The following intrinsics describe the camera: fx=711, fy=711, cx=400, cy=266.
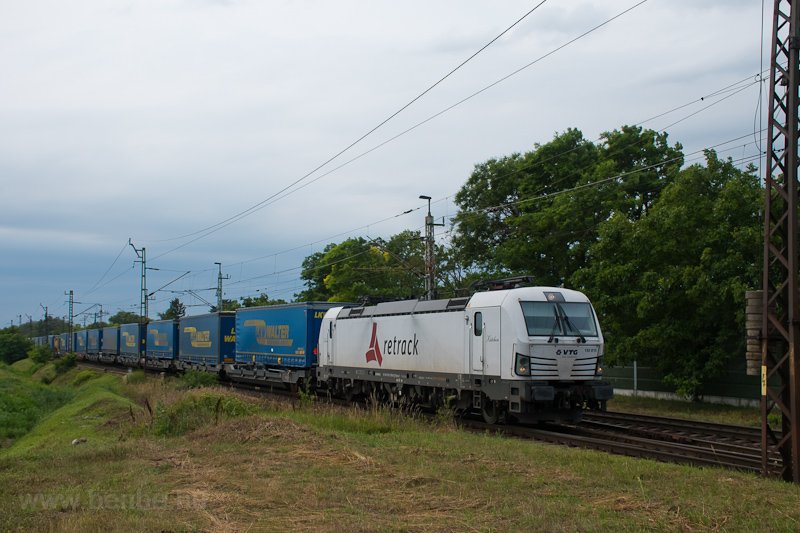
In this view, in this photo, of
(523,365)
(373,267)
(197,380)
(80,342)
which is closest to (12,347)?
(80,342)

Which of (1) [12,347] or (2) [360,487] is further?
(1) [12,347]

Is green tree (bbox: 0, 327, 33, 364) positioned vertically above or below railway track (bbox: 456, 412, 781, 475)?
below

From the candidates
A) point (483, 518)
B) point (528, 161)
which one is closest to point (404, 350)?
point (483, 518)

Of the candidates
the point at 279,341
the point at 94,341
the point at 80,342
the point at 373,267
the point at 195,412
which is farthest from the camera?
the point at 80,342

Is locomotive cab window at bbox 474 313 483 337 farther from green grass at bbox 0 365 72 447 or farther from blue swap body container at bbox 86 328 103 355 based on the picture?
blue swap body container at bbox 86 328 103 355

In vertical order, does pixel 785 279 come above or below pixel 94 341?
above

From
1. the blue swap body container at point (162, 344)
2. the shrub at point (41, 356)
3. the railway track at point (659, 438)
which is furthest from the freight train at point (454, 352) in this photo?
the shrub at point (41, 356)

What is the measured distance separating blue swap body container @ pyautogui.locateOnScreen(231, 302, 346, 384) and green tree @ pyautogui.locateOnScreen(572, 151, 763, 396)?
1020cm

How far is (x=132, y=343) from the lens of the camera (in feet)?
173

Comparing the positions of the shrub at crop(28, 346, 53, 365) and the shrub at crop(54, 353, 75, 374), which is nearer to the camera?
the shrub at crop(54, 353, 75, 374)

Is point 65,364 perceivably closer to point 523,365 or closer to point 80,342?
point 80,342

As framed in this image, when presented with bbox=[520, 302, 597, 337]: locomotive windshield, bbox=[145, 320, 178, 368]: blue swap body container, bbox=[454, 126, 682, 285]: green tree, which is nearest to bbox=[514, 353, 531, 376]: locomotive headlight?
bbox=[520, 302, 597, 337]: locomotive windshield

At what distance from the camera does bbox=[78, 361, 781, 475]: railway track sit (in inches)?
473

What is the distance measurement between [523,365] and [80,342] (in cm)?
7072
